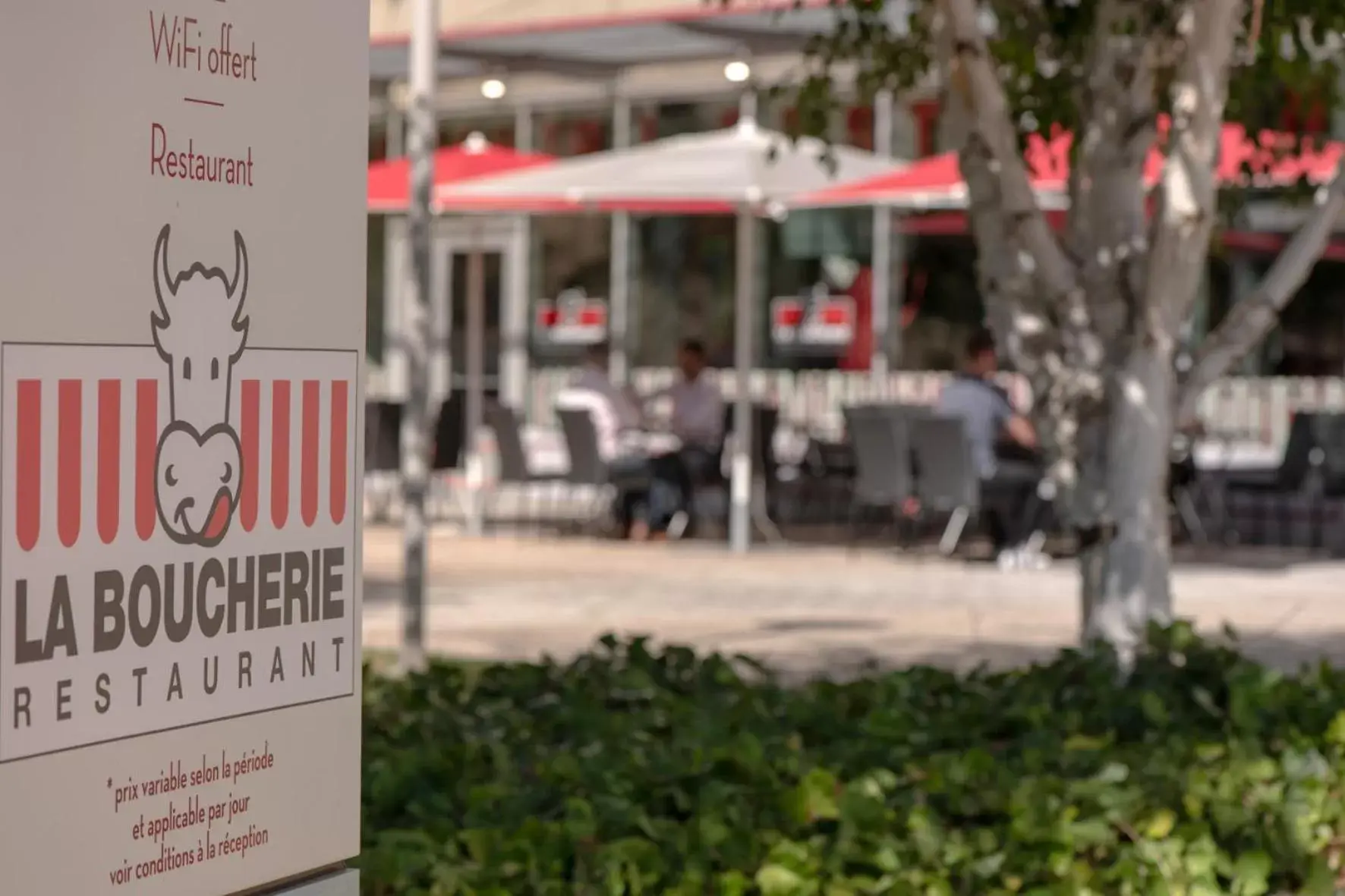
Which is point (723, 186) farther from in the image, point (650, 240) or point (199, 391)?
point (199, 391)

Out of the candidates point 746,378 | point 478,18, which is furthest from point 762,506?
point 478,18

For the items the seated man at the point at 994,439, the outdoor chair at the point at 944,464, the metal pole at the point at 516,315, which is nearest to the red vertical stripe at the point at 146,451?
the outdoor chair at the point at 944,464

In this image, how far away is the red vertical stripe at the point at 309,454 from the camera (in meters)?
2.51

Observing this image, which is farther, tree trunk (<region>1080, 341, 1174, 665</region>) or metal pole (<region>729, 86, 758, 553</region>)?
metal pole (<region>729, 86, 758, 553</region>)

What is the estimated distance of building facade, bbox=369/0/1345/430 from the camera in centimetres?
1953

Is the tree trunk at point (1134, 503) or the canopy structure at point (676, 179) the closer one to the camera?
the tree trunk at point (1134, 503)

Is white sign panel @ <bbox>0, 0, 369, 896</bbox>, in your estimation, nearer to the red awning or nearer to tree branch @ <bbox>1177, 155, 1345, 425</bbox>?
tree branch @ <bbox>1177, 155, 1345, 425</bbox>

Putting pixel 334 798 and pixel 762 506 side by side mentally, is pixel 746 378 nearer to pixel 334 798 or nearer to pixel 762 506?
pixel 762 506

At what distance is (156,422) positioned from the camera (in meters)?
2.30

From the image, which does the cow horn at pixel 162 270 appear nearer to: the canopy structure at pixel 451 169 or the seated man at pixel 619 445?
the seated man at pixel 619 445

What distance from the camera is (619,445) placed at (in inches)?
628

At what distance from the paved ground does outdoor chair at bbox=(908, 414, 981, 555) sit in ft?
1.31

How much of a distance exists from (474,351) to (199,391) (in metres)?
18.9

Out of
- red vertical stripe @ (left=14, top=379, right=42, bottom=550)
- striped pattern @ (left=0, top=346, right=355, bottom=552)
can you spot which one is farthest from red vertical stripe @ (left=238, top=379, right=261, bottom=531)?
red vertical stripe @ (left=14, top=379, right=42, bottom=550)
